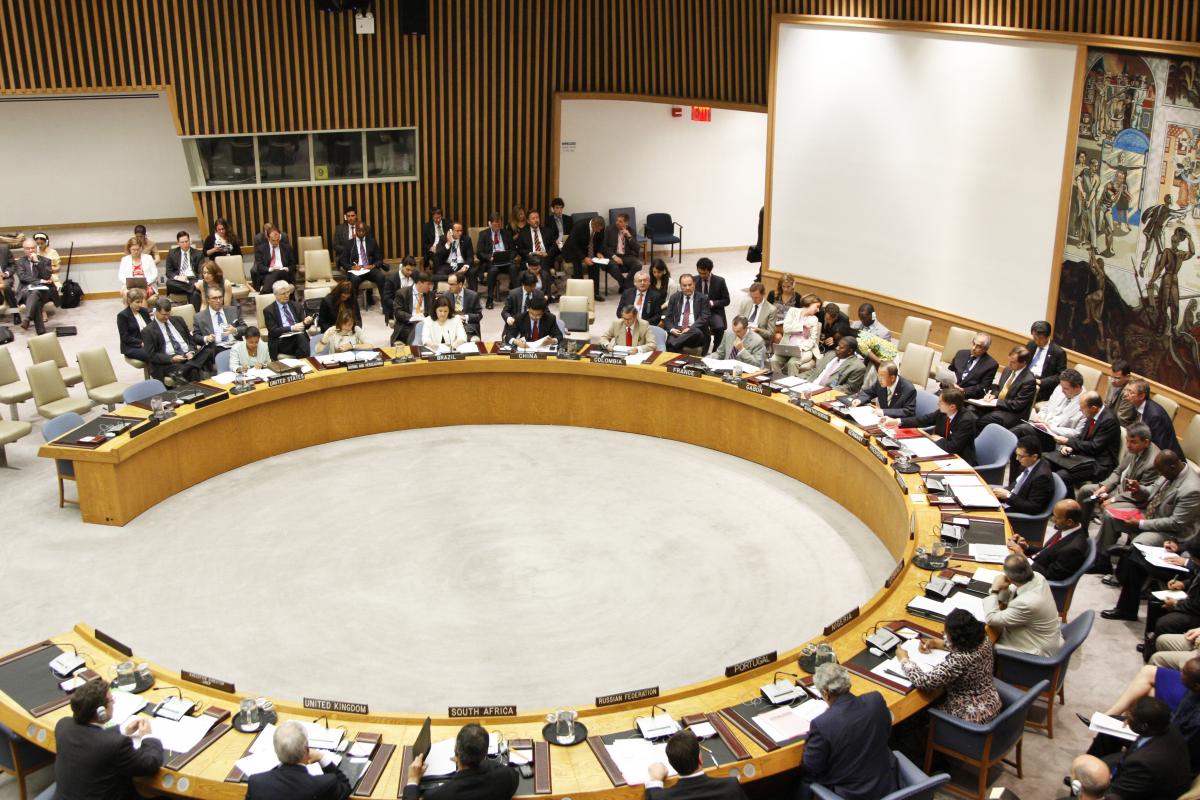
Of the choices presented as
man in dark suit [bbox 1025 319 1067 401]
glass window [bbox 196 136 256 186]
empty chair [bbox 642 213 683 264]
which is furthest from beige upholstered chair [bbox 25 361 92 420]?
empty chair [bbox 642 213 683 264]

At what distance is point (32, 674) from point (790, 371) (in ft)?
25.2

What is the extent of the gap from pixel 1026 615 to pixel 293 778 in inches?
156

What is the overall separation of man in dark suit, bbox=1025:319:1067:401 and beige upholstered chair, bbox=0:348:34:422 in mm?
9479

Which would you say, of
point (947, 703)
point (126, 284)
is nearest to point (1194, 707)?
point (947, 703)

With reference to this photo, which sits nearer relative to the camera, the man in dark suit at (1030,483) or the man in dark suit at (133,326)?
the man in dark suit at (1030,483)

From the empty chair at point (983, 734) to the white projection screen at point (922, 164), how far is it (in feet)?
21.8

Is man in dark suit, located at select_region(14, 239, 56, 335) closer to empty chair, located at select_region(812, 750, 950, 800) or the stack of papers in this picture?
the stack of papers

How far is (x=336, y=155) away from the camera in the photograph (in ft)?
54.1

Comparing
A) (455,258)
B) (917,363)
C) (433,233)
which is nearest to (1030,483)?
(917,363)

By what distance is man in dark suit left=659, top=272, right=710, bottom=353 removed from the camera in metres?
12.5

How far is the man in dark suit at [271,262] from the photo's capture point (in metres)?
14.8

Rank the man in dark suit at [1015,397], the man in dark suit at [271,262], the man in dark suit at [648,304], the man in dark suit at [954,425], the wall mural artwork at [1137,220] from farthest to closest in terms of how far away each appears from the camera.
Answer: the man in dark suit at [271,262]
the man in dark suit at [648,304]
the man in dark suit at [1015,397]
the wall mural artwork at [1137,220]
the man in dark suit at [954,425]

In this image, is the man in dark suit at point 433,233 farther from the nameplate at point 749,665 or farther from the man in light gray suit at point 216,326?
the nameplate at point 749,665

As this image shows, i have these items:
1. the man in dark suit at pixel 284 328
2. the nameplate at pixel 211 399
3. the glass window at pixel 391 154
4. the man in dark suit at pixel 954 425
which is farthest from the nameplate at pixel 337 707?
Answer: the glass window at pixel 391 154
